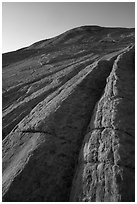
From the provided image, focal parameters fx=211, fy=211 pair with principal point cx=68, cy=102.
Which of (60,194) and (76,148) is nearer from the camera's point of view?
(60,194)

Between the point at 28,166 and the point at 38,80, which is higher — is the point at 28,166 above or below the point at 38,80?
below

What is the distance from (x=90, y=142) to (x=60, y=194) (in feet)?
10.4

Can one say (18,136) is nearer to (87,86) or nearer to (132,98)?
(87,86)

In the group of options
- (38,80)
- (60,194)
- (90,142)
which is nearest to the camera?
(60,194)

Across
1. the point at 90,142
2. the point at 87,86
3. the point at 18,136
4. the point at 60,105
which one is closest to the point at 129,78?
the point at 87,86

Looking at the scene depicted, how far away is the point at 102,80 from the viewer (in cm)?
1752

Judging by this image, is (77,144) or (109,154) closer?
(109,154)

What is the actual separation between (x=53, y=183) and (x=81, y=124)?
168 inches

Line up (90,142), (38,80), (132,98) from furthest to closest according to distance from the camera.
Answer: (38,80) → (132,98) → (90,142)

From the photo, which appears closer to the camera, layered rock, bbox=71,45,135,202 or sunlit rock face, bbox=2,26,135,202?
layered rock, bbox=71,45,135,202

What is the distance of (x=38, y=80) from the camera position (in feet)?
81.0

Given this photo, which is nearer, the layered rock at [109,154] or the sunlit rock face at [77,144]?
the layered rock at [109,154]

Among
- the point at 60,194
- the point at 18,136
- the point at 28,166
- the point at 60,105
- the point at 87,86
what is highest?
the point at 87,86

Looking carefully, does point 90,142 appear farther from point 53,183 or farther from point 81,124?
point 53,183
